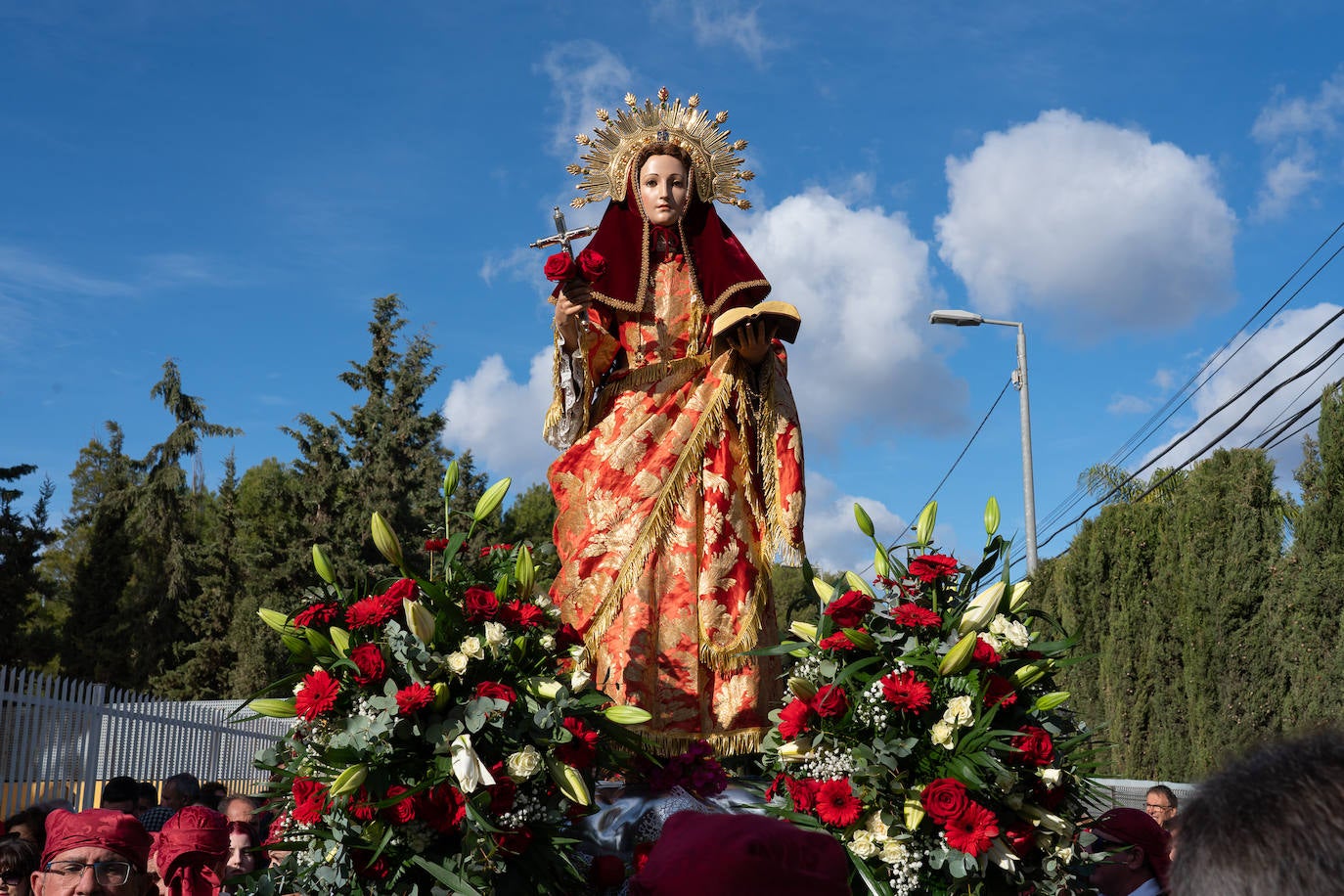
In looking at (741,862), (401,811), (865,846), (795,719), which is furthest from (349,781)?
(741,862)

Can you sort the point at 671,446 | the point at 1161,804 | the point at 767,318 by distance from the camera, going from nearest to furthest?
the point at 767,318 → the point at 671,446 → the point at 1161,804

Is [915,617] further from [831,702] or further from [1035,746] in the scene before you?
[1035,746]

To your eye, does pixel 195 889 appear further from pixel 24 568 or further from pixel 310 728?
pixel 24 568

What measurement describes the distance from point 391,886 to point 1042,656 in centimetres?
260

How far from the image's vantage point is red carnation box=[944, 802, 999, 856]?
4082 millimetres

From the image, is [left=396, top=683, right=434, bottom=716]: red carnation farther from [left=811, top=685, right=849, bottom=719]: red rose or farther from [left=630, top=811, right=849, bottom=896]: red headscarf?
[left=630, top=811, right=849, bottom=896]: red headscarf

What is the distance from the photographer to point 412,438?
34.7 metres

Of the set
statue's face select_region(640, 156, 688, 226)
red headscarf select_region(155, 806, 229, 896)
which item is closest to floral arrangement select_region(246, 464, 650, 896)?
red headscarf select_region(155, 806, 229, 896)

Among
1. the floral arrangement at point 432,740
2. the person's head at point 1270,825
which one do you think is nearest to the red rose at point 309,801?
the floral arrangement at point 432,740

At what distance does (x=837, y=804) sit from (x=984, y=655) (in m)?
0.77

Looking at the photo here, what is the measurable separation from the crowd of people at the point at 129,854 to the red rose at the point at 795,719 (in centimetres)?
199

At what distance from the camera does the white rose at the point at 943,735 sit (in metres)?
4.22

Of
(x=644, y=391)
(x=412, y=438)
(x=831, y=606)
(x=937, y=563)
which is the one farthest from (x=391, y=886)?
(x=412, y=438)

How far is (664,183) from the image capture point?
22.1ft
